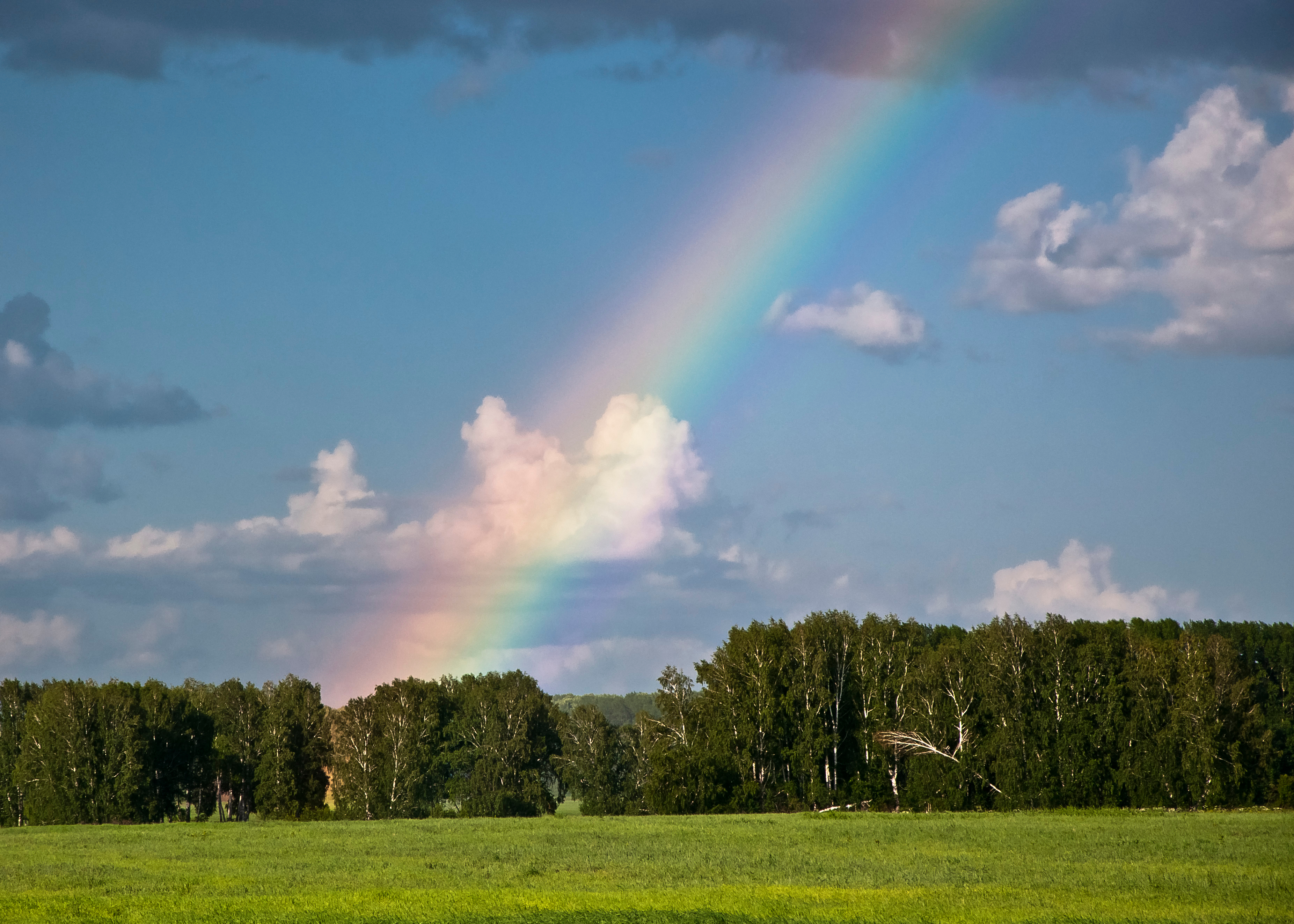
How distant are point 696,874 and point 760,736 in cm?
5858

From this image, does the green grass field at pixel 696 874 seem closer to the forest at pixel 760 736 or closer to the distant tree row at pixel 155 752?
the forest at pixel 760 736

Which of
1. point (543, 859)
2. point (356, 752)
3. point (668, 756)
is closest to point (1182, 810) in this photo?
point (668, 756)

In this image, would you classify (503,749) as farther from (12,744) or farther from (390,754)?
(12,744)

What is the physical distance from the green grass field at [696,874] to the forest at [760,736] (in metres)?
16.9

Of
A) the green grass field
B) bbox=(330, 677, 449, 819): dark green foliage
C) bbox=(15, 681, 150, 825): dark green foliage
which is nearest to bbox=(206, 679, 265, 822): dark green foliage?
bbox=(330, 677, 449, 819): dark green foliage

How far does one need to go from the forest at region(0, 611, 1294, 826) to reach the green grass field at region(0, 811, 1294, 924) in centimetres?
1690

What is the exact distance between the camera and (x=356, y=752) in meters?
127

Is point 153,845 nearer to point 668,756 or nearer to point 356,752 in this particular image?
point 668,756

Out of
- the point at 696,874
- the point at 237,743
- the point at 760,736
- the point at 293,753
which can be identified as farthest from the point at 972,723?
the point at 237,743

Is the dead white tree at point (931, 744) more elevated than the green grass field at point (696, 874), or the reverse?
the dead white tree at point (931, 744)

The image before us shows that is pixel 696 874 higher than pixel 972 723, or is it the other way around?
pixel 972 723

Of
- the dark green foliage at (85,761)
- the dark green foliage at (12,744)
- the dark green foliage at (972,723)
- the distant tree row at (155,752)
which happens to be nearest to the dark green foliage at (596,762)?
the dark green foliage at (972,723)

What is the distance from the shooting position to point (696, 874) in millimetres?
45500

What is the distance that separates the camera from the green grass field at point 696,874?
115ft
